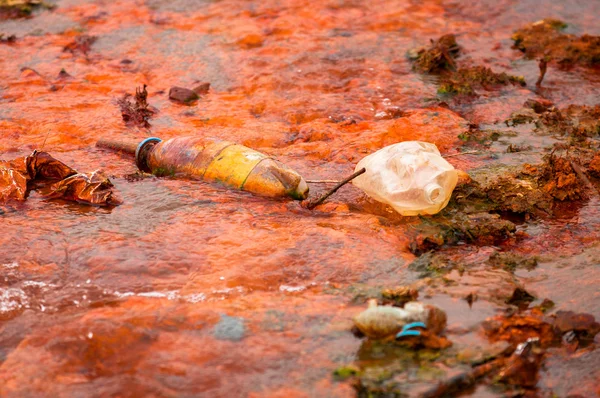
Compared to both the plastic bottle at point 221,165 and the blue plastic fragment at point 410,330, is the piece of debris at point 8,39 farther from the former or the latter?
the blue plastic fragment at point 410,330

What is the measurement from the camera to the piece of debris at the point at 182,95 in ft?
20.5

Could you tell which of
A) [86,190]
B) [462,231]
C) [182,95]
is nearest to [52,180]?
[86,190]

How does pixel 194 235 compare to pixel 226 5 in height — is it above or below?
below

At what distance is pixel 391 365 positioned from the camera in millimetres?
3023

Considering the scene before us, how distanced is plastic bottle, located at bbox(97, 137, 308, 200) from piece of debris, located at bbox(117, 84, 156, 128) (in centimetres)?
78

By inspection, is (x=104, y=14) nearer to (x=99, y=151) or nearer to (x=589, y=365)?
(x=99, y=151)

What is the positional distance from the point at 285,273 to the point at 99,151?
225 cm

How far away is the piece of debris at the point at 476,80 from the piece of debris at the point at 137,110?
256 cm

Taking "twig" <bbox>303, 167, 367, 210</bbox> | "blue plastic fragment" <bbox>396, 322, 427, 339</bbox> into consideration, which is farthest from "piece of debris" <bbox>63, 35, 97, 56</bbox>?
"blue plastic fragment" <bbox>396, 322, 427, 339</bbox>

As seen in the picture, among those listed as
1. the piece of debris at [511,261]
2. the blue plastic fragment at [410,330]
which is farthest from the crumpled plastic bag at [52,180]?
the piece of debris at [511,261]

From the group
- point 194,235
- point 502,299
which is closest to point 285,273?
point 194,235

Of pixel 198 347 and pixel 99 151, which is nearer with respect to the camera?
pixel 198 347

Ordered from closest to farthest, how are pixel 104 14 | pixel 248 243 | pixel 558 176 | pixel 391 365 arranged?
pixel 391 365, pixel 248 243, pixel 558 176, pixel 104 14

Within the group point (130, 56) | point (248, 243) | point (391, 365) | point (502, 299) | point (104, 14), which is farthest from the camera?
point (104, 14)
